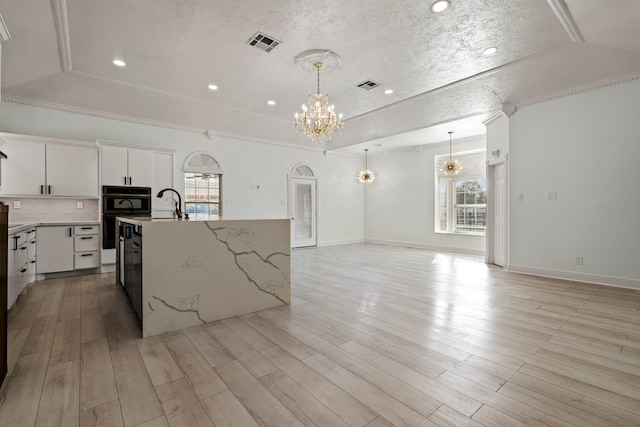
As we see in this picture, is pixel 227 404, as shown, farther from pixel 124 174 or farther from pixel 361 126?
pixel 361 126

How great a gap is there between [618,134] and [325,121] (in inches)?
168

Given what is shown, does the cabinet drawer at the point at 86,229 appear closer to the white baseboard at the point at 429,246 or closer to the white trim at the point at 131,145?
the white trim at the point at 131,145

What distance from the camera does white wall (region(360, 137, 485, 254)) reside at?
316 inches

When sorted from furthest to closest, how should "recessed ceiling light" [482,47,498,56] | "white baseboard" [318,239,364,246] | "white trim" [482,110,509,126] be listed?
"white baseboard" [318,239,364,246] → "white trim" [482,110,509,126] → "recessed ceiling light" [482,47,498,56]

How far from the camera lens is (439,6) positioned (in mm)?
3010

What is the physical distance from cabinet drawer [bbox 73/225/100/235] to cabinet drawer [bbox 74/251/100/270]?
0.36 meters

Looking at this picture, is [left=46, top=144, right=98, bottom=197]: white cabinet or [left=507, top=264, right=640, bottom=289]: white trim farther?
[left=46, top=144, right=98, bottom=197]: white cabinet

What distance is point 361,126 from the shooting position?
7324 mm

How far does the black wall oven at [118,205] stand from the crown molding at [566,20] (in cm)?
645

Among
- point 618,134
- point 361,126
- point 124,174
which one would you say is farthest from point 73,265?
point 618,134

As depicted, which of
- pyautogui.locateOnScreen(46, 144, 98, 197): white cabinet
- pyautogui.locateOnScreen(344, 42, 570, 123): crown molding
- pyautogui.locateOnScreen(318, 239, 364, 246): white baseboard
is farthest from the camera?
pyautogui.locateOnScreen(318, 239, 364, 246): white baseboard

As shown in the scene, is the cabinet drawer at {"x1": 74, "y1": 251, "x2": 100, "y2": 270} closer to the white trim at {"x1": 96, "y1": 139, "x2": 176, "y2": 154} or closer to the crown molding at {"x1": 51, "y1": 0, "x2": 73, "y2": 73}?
the white trim at {"x1": 96, "y1": 139, "x2": 176, "y2": 154}

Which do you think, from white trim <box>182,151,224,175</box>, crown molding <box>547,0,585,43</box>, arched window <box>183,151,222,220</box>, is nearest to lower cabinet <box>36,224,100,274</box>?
arched window <box>183,151,222,220</box>

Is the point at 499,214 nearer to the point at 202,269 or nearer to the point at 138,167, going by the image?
the point at 202,269
